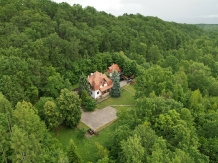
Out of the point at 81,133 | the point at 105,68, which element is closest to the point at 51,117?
the point at 81,133

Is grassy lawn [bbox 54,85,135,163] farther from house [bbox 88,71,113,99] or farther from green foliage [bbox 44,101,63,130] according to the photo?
house [bbox 88,71,113,99]

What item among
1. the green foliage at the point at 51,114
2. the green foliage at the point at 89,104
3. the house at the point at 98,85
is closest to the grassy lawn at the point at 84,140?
the green foliage at the point at 51,114

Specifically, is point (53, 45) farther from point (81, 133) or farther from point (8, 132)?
point (8, 132)

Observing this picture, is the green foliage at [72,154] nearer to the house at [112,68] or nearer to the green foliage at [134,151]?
the green foliage at [134,151]

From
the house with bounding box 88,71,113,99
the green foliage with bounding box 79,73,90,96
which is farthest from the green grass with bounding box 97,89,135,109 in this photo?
the green foliage with bounding box 79,73,90,96

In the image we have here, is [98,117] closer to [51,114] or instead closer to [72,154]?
[51,114]
